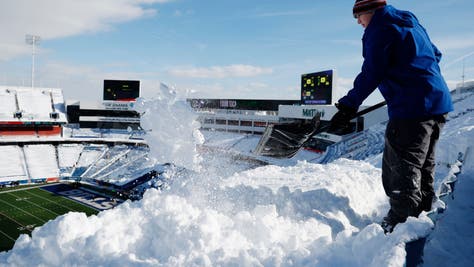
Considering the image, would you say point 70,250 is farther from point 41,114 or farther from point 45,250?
point 41,114

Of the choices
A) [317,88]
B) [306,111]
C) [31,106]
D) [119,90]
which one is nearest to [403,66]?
[317,88]

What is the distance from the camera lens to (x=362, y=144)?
16578 millimetres

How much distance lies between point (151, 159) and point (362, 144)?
50.0 feet

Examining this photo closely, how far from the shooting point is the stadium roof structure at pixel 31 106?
30609 mm

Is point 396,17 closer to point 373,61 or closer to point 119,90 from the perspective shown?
point 373,61

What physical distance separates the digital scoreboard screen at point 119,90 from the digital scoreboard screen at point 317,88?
21.1m

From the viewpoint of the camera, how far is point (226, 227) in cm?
199

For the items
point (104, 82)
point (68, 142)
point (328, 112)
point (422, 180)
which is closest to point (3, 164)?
point (68, 142)

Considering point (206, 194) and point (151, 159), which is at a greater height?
point (151, 159)

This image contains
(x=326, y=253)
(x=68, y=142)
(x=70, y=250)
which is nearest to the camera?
(x=326, y=253)

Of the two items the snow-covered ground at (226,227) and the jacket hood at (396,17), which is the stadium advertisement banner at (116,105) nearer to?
the snow-covered ground at (226,227)

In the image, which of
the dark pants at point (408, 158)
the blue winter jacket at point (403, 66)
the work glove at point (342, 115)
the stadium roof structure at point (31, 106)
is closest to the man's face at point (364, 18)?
the blue winter jacket at point (403, 66)

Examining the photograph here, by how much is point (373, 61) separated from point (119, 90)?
130 ft

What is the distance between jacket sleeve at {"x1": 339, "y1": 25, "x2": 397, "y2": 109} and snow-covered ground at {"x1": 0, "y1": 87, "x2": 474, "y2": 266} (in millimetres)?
800
